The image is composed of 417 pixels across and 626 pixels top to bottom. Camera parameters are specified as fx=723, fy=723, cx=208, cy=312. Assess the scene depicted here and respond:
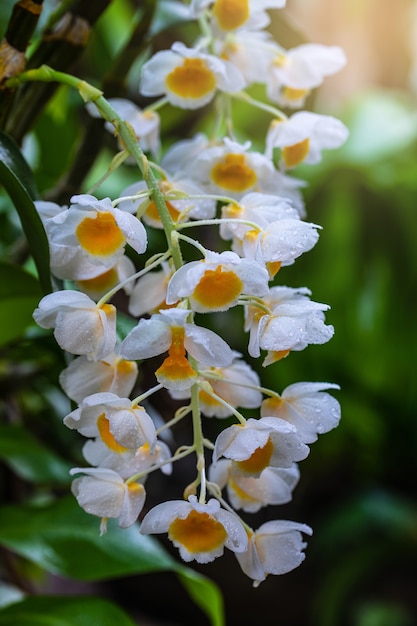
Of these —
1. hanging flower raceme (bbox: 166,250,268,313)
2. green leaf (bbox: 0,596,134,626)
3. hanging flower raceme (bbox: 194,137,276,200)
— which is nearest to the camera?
hanging flower raceme (bbox: 166,250,268,313)

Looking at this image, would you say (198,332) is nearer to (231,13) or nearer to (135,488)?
(135,488)

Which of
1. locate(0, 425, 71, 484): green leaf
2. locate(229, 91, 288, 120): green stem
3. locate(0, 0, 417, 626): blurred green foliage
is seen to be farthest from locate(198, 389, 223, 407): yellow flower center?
locate(0, 0, 417, 626): blurred green foliage

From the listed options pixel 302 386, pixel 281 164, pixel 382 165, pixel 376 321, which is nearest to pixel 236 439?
pixel 302 386

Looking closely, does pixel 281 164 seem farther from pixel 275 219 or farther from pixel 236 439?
Answer: pixel 236 439

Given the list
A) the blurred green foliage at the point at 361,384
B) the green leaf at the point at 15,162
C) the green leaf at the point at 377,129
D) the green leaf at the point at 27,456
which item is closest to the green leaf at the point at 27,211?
the green leaf at the point at 15,162

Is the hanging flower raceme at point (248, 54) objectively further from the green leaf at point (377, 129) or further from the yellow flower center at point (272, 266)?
the green leaf at point (377, 129)

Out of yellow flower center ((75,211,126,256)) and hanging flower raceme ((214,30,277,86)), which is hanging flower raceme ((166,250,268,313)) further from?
hanging flower raceme ((214,30,277,86))
